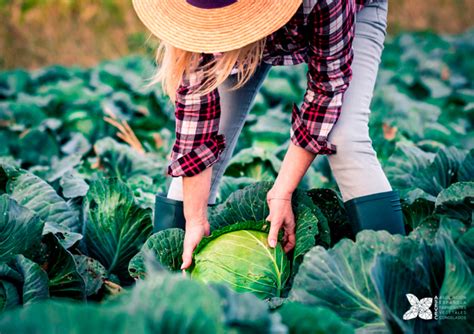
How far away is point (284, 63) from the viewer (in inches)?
86.9

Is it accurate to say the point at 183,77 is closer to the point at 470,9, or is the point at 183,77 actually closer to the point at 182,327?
the point at 182,327

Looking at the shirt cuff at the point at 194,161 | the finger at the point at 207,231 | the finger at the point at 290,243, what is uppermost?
the shirt cuff at the point at 194,161

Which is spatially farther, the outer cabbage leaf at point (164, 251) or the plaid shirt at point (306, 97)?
the outer cabbage leaf at point (164, 251)

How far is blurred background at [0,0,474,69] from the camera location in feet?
34.4

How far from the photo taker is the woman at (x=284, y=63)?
1.89 metres

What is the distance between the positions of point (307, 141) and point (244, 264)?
46 centimetres

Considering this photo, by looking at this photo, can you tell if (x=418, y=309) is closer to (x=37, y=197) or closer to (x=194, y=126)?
(x=194, y=126)

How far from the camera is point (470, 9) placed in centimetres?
1182

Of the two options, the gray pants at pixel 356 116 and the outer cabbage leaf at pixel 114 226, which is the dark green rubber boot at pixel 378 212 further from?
the outer cabbage leaf at pixel 114 226

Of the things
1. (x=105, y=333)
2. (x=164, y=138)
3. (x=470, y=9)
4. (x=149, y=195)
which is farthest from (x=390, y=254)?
(x=470, y=9)

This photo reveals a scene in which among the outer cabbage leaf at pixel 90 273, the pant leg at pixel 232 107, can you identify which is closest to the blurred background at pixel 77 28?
the pant leg at pixel 232 107

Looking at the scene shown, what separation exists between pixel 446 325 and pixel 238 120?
1086 mm

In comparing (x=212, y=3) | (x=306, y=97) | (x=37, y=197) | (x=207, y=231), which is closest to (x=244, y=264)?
(x=207, y=231)

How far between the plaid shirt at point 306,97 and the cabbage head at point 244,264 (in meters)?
0.27
